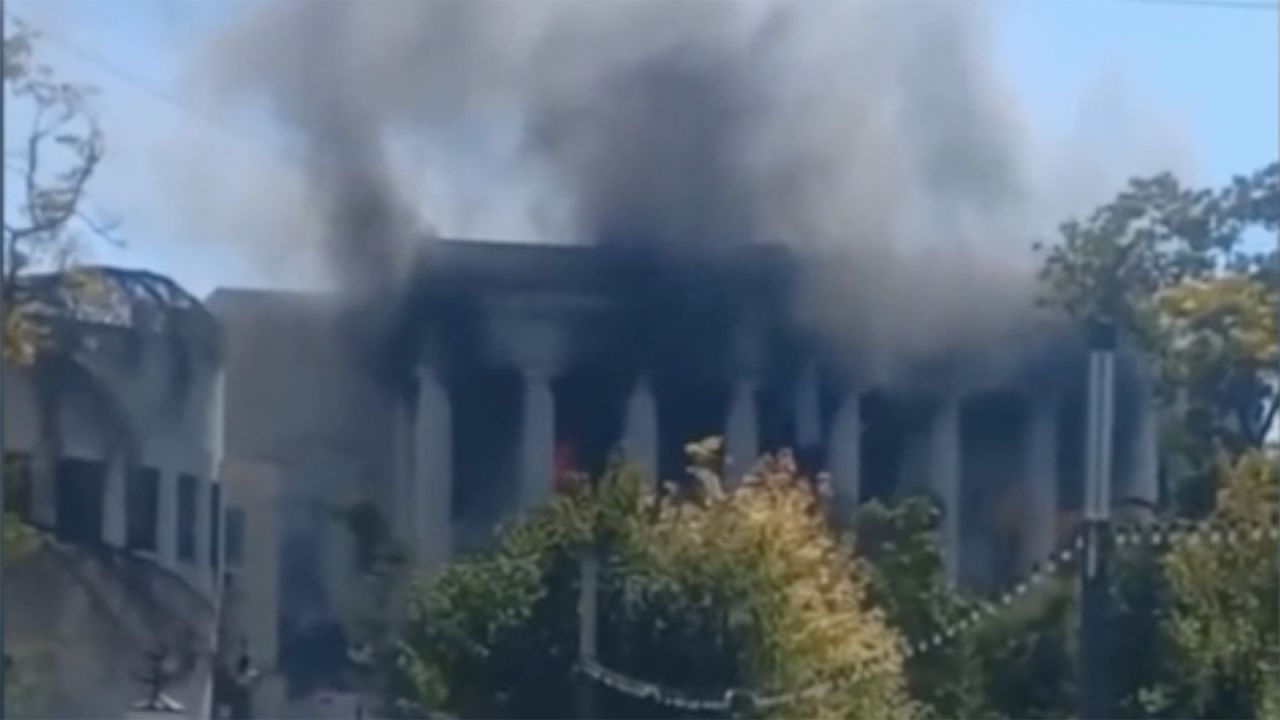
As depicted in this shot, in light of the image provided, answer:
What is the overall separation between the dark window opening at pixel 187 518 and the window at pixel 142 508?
0.13ft

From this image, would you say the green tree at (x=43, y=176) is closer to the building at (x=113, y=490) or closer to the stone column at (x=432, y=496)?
the building at (x=113, y=490)

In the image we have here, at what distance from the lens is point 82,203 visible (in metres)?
3.99

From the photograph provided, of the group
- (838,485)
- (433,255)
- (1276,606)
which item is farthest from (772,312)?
(1276,606)

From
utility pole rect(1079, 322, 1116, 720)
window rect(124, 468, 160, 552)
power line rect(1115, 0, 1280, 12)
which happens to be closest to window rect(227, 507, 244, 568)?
window rect(124, 468, 160, 552)

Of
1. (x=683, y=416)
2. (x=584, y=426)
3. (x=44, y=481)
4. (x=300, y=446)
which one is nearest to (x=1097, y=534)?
(x=683, y=416)

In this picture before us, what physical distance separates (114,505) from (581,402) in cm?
77

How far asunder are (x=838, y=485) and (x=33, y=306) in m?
1.32

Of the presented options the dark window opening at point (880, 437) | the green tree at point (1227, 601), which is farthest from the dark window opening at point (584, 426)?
the green tree at point (1227, 601)

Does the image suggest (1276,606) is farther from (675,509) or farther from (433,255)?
(433,255)

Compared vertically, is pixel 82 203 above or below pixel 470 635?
above

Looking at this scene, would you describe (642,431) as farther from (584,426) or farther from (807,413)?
(807,413)

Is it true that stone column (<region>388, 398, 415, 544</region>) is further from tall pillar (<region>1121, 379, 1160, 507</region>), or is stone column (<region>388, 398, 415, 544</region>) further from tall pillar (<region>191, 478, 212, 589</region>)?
tall pillar (<region>1121, 379, 1160, 507</region>)

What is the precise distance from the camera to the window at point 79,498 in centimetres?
404

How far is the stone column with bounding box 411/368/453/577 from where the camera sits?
403 centimetres
